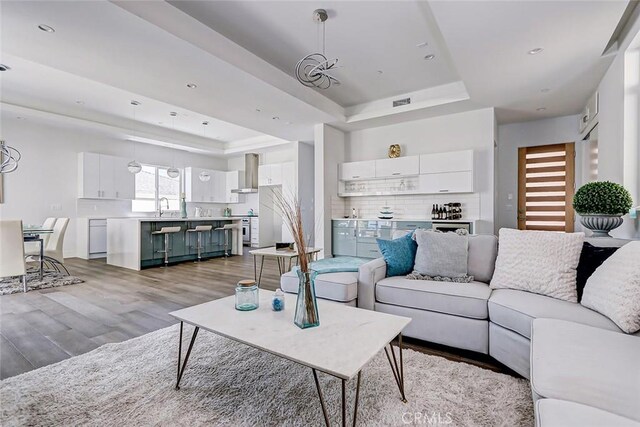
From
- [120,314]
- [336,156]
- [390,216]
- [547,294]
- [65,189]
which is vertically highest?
[336,156]

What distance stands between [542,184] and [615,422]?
6.27m

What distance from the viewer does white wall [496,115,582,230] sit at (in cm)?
584

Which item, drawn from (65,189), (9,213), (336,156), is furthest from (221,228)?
(9,213)

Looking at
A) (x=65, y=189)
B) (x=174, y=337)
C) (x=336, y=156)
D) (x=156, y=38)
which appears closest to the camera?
Result: (x=174, y=337)

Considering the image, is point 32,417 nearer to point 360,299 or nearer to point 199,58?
point 360,299

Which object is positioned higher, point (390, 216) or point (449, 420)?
point (390, 216)

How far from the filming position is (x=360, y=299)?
2725 millimetres

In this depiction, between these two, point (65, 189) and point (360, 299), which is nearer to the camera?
point (360, 299)

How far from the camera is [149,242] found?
5.80 metres

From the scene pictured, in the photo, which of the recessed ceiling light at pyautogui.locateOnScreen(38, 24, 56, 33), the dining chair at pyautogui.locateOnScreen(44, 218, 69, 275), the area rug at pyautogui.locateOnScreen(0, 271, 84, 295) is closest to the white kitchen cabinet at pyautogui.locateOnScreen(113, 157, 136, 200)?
the dining chair at pyautogui.locateOnScreen(44, 218, 69, 275)

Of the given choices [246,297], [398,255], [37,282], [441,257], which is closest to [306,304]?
[246,297]

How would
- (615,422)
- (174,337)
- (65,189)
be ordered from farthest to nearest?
1. (65,189)
2. (174,337)
3. (615,422)

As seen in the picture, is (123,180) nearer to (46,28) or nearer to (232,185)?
(232,185)

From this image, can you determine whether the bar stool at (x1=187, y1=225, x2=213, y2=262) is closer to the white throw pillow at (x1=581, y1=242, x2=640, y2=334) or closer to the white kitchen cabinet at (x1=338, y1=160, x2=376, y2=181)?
the white kitchen cabinet at (x1=338, y1=160, x2=376, y2=181)
